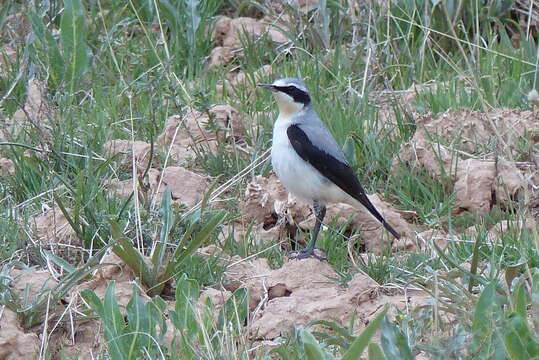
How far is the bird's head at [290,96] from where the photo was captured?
20.2 feet

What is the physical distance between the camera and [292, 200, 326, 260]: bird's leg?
17.8 ft

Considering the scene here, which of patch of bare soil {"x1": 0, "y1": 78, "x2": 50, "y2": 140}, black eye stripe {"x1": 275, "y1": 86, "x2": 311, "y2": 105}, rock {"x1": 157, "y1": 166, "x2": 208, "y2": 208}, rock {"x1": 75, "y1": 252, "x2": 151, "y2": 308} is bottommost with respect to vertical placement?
rock {"x1": 157, "y1": 166, "x2": 208, "y2": 208}

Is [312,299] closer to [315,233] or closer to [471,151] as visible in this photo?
[315,233]

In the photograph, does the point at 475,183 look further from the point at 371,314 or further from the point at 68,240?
the point at 68,240

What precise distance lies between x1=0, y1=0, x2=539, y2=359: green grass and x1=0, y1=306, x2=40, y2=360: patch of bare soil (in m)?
0.15

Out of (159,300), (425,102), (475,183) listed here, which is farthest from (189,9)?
(159,300)

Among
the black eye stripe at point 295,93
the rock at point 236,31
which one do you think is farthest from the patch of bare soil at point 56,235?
the rock at point 236,31

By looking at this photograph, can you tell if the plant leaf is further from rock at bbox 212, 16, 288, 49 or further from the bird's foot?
rock at bbox 212, 16, 288, 49

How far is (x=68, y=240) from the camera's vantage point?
5535 mm

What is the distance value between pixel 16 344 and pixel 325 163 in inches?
81.5

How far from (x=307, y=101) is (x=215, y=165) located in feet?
2.19

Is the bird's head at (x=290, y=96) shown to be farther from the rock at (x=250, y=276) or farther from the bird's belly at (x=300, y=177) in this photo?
the rock at (x=250, y=276)

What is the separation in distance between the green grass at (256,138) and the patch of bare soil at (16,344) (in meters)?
0.15

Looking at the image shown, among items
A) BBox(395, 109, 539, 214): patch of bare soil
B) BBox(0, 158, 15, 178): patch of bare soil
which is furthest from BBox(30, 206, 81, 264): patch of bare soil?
BBox(395, 109, 539, 214): patch of bare soil
